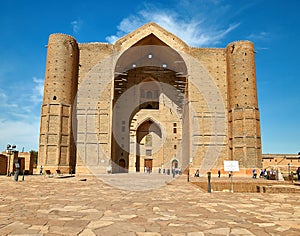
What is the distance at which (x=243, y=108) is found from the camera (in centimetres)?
2903

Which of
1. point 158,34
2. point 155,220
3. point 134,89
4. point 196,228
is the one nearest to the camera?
point 196,228

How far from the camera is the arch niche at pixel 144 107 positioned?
36.6 meters

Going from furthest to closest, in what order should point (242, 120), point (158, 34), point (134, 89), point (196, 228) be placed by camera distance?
point (134, 89) → point (158, 34) → point (242, 120) → point (196, 228)

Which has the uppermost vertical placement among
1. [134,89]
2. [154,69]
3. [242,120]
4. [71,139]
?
[154,69]

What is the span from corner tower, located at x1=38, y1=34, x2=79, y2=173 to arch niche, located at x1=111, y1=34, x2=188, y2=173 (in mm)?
7232

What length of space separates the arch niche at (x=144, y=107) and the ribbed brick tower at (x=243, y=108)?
734 cm

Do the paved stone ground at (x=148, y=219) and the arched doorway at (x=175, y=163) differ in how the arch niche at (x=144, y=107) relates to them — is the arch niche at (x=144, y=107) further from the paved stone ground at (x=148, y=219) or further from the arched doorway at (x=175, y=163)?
the paved stone ground at (x=148, y=219)

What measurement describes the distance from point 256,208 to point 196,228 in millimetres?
2740

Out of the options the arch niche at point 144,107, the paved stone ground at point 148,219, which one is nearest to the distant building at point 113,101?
the arch niche at point 144,107

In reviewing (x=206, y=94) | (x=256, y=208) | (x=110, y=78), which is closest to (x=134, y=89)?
(x=110, y=78)

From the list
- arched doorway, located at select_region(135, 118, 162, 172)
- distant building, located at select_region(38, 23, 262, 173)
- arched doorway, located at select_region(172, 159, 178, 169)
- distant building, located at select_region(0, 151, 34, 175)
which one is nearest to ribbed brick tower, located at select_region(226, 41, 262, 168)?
distant building, located at select_region(38, 23, 262, 173)

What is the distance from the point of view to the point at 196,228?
4.62 metres

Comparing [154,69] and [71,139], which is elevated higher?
[154,69]

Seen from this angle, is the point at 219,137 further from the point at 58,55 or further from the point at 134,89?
the point at 58,55
